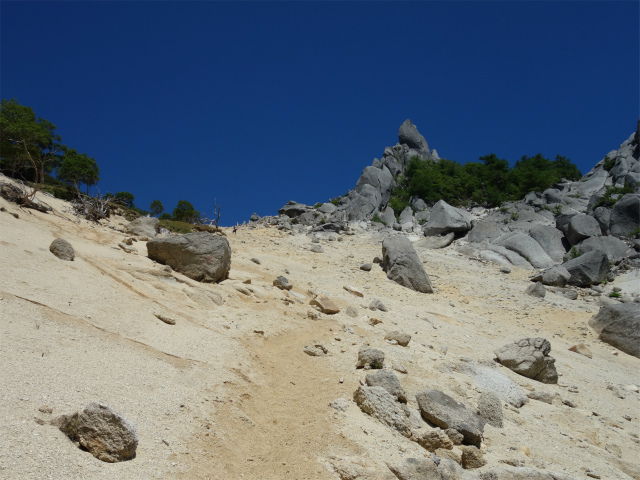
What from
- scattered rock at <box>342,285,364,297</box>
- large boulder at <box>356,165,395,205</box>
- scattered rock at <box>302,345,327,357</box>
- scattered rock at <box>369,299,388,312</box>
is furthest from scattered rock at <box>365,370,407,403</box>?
large boulder at <box>356,165,395,205</box>

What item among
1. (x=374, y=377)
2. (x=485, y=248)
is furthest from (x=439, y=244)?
(x=374, y=377)

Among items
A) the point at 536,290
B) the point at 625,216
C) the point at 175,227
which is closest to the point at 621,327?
the point at 536,290

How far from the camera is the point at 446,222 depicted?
23.8 meters

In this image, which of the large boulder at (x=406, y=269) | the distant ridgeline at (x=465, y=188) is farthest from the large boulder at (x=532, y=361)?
the distant ridgeline at (x=465, y=188)

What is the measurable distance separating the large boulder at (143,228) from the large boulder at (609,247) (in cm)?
2013

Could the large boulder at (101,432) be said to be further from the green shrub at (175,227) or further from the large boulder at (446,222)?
the large boulder at (446,222)

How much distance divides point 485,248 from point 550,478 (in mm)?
18415

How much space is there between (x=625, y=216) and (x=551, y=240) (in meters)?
3.92

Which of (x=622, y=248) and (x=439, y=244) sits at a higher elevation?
(x=622, y=248)

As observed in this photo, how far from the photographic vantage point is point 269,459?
432 centimetres

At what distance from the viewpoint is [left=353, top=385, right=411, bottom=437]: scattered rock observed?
524cm

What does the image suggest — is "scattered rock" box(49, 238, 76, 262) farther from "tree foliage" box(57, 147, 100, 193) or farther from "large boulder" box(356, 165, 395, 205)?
"large boulder" box(356, 165, 395, 205)

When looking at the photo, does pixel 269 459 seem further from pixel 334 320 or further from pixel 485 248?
pixel 485 248

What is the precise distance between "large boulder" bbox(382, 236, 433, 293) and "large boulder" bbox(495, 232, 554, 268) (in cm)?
741
